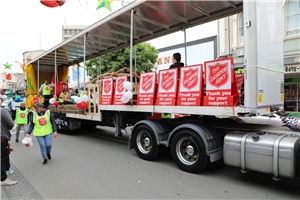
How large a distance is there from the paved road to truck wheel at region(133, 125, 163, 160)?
0.62ft

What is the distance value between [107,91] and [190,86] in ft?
10.1

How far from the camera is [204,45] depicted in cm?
2041

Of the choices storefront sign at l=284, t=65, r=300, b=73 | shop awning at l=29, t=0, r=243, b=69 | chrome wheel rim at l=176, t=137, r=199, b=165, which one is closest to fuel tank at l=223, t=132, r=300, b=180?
chrome wheel rim at l=176, t=137, r=199, b=165

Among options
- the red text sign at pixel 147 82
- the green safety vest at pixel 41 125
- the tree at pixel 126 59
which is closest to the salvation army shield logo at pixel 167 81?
the red text sign at pixel 147 82

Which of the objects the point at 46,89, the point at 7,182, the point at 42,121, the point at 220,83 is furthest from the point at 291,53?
the point at 7,182

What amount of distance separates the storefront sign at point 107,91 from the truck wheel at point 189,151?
9.16ft

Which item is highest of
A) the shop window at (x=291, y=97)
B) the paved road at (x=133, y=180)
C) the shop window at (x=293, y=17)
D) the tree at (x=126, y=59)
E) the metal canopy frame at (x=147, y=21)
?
the shop window at (x=293, y=17)

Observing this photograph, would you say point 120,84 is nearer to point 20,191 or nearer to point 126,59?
point 20,191

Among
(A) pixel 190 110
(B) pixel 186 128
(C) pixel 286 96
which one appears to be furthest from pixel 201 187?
(C) pixel 286 96

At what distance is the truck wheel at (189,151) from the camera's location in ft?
13.5

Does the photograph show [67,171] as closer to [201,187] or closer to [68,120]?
[201,187]

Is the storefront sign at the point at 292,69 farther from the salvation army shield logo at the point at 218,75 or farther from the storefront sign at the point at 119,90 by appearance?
the storefront sign at the point at 119,90

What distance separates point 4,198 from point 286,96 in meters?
15.1

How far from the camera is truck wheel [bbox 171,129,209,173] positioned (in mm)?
4113
